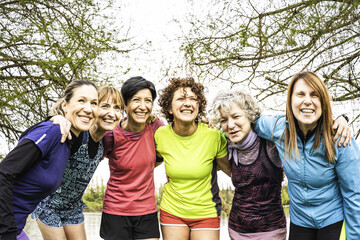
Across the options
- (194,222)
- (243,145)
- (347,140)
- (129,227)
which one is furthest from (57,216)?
(347,140)

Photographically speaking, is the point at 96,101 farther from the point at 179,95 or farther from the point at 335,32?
the point at 335,32

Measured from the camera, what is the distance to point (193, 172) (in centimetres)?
268

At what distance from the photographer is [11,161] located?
1.93 metres

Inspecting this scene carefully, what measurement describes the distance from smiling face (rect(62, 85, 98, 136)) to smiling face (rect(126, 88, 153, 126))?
0.37 m

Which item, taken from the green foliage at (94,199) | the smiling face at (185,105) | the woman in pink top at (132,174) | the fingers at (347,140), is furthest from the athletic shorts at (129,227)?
the green foliage at (94,199)

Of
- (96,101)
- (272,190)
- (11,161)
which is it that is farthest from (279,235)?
(11,161)

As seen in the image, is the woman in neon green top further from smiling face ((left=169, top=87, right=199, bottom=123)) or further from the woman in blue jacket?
the woman in blue jacket

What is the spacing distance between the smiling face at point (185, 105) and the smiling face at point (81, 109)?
63 cm

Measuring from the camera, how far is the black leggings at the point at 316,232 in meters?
2.36

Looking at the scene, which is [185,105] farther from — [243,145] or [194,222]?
[194,222]

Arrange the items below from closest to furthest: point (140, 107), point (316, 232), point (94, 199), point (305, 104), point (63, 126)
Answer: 1. point (63, 126)
2. point (305, 104)
3. point (316, 232)
4. point (140, 107)
5. point (94, 199)

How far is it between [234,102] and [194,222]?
3.12 ft

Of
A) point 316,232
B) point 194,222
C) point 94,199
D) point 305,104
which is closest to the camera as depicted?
point 305,104

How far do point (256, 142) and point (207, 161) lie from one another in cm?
40
